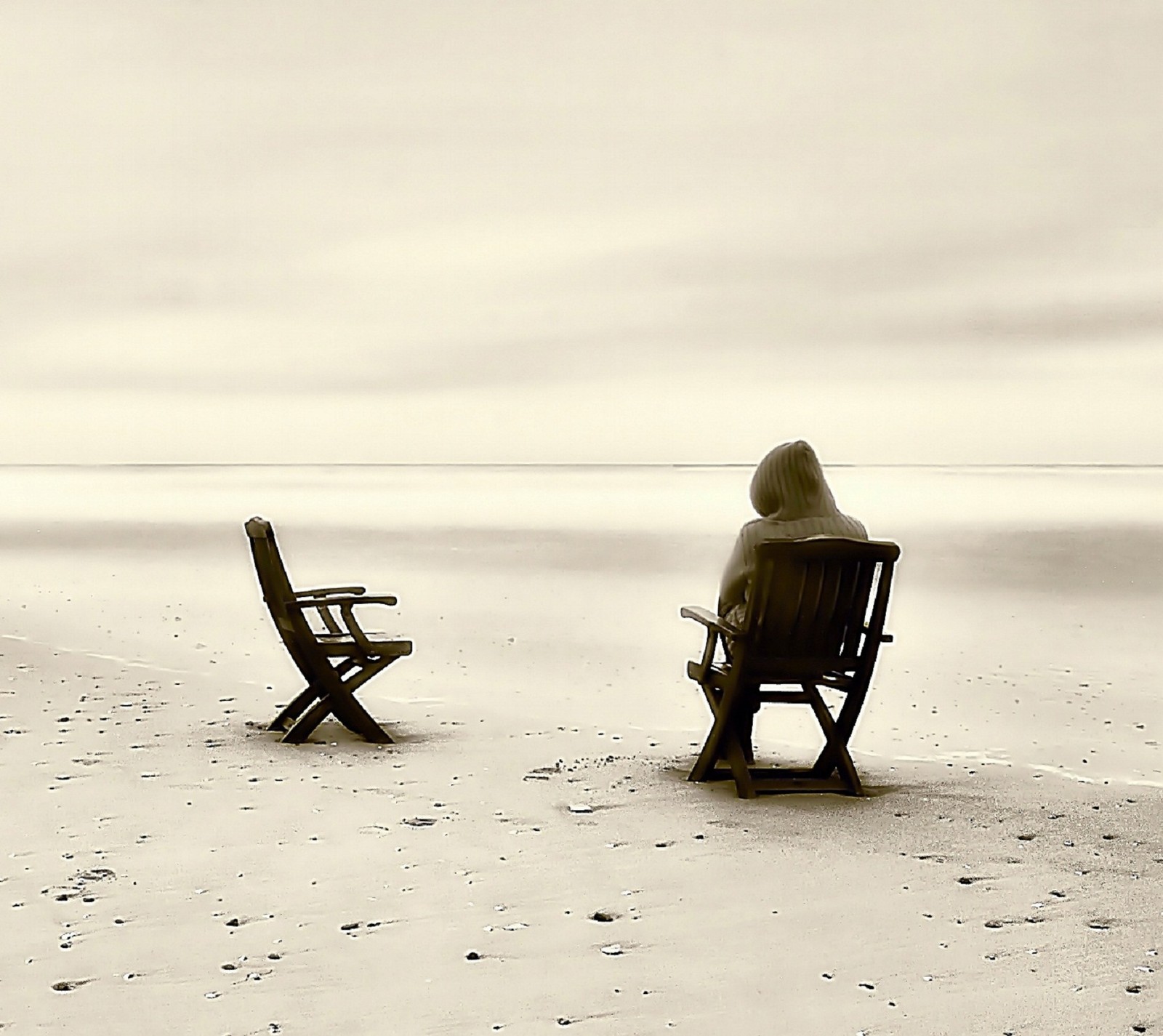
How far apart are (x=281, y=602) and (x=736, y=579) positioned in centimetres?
255

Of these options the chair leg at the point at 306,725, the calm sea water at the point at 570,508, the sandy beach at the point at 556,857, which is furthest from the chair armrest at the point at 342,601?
the calm sea water at the point at 570,508

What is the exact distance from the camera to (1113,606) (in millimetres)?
17359

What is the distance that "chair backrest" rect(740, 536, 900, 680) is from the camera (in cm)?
634

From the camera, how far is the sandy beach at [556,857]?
13.3 feet

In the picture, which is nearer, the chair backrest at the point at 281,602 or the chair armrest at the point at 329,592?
the chair backrest at the point at 281,602

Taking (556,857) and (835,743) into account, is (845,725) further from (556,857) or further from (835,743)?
(556,857)

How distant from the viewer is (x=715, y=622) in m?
6.62

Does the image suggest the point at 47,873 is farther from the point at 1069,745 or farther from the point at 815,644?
the point at 1069,745

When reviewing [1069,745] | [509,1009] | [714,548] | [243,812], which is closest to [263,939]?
[509,1009]

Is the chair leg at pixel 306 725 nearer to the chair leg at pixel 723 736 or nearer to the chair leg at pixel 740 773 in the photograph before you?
the chair leg at pixel 723 736

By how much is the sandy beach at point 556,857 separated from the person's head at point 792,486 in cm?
133

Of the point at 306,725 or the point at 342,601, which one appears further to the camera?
the point at 342,601

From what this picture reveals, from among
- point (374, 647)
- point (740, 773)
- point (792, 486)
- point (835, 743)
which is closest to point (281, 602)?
point (374, 647)

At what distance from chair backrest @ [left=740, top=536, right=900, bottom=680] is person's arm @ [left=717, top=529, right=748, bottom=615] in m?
0.31
